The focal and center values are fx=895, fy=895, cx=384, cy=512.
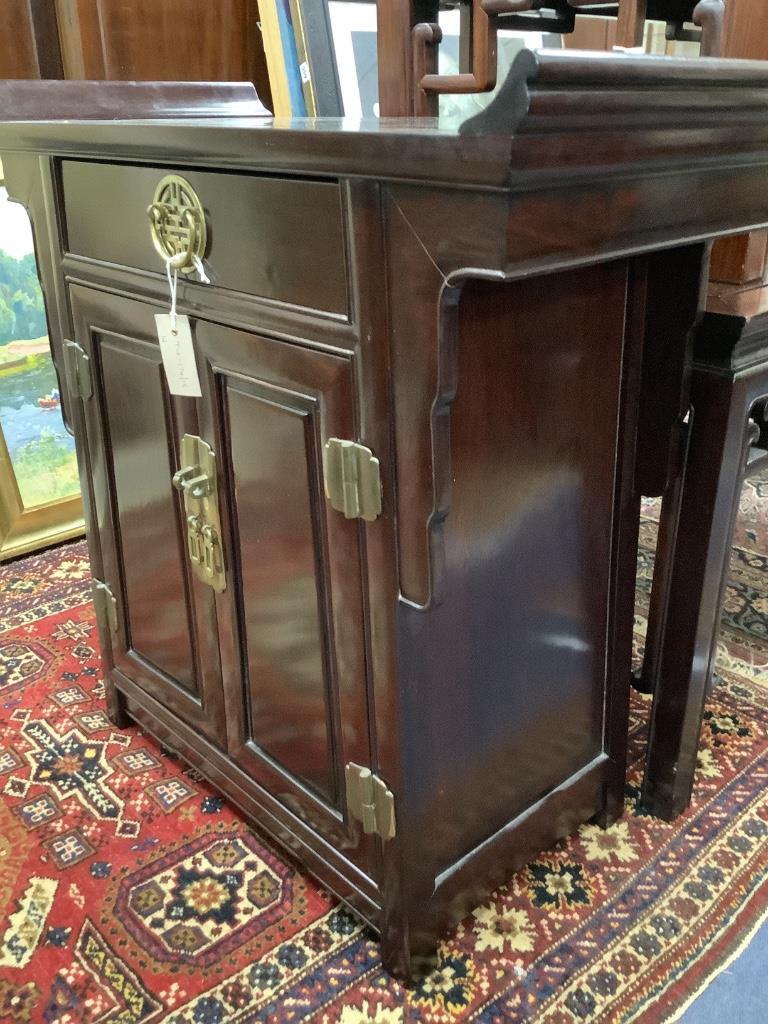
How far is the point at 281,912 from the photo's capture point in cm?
128

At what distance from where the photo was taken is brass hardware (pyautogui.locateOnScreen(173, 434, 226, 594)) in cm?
121

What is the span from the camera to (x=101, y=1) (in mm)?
1935

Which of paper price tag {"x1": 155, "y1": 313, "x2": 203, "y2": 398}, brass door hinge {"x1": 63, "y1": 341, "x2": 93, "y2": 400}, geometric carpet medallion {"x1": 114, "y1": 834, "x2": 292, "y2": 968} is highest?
paper price tag {"x1": 155, "y1": 313, "x2": 203, "y2": 398}

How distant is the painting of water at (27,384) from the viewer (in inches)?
89.5

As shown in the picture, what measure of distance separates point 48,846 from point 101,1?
5.63ft

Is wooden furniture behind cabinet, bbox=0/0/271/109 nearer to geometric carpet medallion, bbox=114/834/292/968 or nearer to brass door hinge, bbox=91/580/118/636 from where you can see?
brass door hinge, bbox=91/580/118/636

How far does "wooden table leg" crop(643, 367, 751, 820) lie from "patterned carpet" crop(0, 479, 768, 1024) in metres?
0.11

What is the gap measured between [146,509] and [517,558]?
619 millimetres

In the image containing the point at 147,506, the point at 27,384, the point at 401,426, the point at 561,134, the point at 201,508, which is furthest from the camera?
the point at 27,384

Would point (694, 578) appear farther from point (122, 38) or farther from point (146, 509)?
point (122, 38)

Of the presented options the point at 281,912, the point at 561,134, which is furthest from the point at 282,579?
the point at 561,134

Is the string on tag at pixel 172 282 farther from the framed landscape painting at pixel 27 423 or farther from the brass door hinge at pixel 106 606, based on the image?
the framed landscape painting at pixel 27 423

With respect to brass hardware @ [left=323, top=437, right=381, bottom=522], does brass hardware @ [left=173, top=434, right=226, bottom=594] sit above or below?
below

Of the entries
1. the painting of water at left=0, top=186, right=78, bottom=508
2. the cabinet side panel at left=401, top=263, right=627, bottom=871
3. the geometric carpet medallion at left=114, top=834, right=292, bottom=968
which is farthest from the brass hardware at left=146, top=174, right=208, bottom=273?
the painting of water at left=0, top=186, right=78, bottom=508
